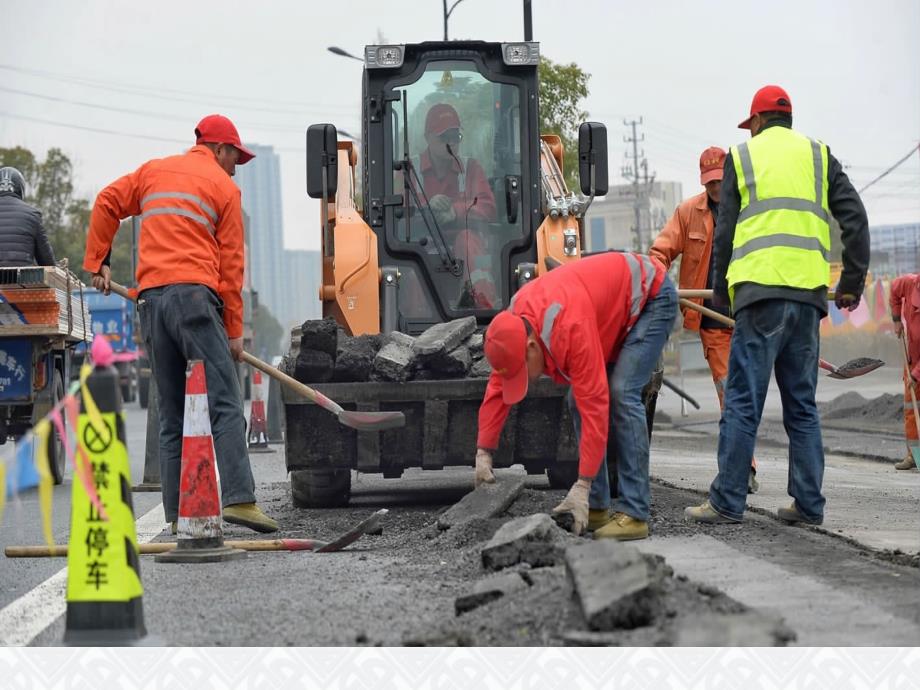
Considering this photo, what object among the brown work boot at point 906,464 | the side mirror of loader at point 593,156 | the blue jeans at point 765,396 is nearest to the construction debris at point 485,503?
the blue jeans at point 765,396

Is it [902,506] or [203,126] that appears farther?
[902,506]

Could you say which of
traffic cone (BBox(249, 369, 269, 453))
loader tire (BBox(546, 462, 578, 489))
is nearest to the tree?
traffic cone (BBox(249, 369, 269, 453))

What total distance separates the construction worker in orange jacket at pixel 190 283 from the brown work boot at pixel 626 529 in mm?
1894

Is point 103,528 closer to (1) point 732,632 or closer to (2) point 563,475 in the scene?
(1) point 732,632

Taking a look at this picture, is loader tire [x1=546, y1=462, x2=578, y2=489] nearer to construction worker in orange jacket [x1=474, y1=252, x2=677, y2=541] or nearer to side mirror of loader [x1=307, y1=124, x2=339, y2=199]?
construction worker in orange jacket [x1=474, y1=252, x2=677, y2=541]

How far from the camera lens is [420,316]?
383 inches

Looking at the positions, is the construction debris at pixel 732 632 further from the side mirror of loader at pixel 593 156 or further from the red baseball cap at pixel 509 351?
the side mirror of loader at pixel 593 156

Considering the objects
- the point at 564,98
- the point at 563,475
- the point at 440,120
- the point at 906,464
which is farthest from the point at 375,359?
the point at 564,98

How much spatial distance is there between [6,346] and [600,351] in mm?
6676

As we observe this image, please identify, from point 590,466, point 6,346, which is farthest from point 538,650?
point 6,346

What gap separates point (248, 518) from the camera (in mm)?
7434

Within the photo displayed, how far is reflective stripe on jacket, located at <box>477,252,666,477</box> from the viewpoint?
620 cm

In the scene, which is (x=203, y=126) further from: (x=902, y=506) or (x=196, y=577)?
(x=902, y=506)

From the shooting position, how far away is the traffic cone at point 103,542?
14.7 ft
